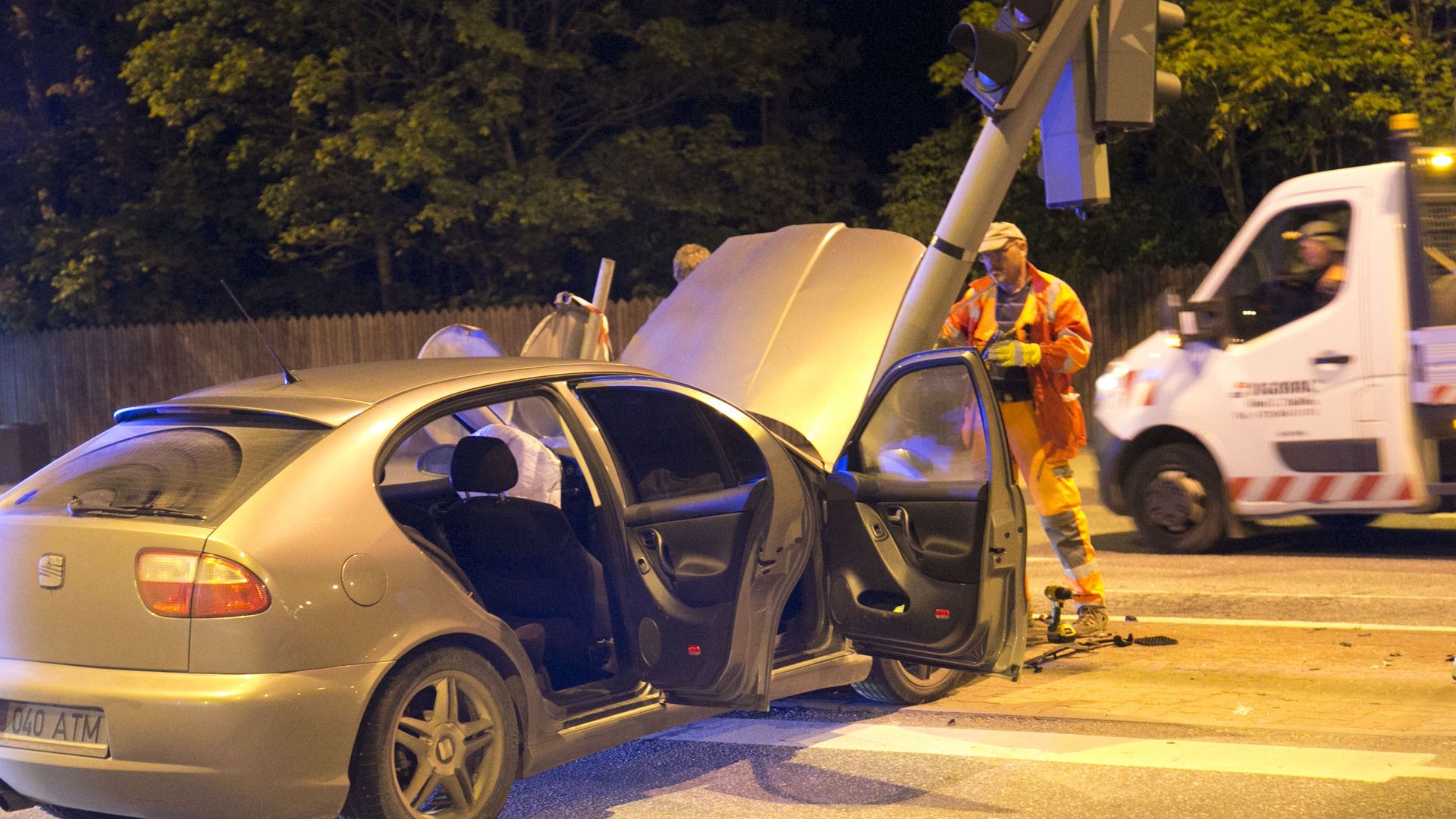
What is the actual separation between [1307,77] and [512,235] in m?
11.5

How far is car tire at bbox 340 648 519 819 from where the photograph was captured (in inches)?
168

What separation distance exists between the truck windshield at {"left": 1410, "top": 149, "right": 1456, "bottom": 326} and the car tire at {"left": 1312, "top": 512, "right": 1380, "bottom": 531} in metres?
2.22

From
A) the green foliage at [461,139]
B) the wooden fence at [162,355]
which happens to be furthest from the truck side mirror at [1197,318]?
the green foliage at [461,139]

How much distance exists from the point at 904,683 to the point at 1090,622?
55.1 inches

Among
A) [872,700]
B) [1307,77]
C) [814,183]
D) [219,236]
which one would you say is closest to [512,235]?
[814,183]

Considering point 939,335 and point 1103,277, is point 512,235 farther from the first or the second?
point 939,335

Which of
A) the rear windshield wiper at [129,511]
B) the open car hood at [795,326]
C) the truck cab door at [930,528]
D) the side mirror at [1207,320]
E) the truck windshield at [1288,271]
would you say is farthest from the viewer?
the side mirror at [1207,320]

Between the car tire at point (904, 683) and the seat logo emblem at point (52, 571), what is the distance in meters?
2.86

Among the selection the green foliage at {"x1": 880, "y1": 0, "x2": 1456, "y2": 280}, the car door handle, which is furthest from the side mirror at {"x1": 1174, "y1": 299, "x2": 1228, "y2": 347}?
the green foliage at {"x1": 880, "y1": 0, "x2": 1456, "y2": 280}

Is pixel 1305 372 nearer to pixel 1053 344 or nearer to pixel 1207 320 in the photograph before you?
pixel 1207 320

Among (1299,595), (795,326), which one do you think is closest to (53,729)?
(795,326)

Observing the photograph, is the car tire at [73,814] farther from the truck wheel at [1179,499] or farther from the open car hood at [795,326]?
the truck wheel at [1179,499]

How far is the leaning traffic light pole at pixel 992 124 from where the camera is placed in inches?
286

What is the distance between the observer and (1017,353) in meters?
6.95
